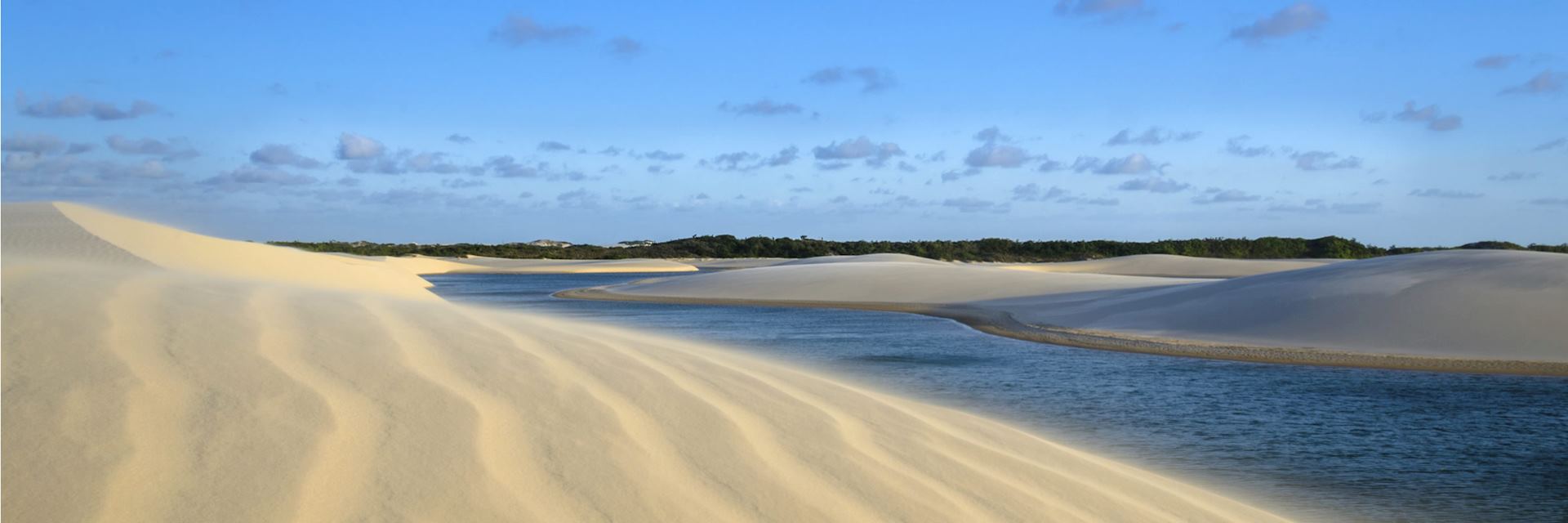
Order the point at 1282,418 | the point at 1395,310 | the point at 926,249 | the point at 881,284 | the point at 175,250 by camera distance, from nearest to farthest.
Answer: the point at 1282,418
the point at 175,250
the point at 1395,310
the point at 881,284
the point at 926,249

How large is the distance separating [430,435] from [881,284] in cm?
2483

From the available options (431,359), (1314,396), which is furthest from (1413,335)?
(431,359)

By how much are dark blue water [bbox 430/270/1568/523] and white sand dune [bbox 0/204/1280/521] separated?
88 centimetres

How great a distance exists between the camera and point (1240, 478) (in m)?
5.59

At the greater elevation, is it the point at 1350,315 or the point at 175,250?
the point at 175,250

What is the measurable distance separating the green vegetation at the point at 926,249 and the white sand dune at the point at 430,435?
64.9m

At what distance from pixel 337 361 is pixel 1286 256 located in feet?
240

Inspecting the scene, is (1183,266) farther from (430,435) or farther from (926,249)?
(430,435)

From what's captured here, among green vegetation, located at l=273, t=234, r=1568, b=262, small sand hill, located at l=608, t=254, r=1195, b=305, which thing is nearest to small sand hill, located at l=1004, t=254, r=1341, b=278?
small sand hill, located at l=608, t=254, r=1195, b=305

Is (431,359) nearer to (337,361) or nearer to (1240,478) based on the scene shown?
(337,361)

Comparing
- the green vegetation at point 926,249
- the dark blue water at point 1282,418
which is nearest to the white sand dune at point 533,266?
the green vegetation at point 926,249

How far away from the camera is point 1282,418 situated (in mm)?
7910

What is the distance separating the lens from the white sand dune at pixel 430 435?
2900mm

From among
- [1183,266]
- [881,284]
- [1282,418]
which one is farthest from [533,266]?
[1282,418]
